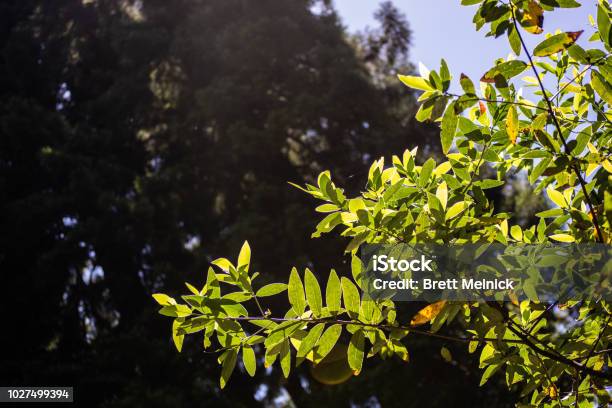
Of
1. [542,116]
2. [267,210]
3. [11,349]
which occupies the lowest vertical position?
[11,349]

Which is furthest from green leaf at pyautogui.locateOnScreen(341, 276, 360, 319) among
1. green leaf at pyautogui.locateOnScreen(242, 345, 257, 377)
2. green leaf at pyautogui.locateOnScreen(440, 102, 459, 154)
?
green leaf at pyautogui.locateOnScreen(440, 102, 459, 154)

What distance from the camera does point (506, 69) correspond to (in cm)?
105

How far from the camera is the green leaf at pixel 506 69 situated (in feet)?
3.41

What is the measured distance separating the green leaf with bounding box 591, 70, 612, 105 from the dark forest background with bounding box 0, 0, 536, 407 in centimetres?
575

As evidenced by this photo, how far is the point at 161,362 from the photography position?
282 inches

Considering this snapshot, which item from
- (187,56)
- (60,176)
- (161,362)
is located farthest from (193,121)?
(161,362)

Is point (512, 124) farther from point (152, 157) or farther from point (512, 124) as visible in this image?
point (152, 157)

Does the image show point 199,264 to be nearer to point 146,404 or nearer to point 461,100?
point 146,404

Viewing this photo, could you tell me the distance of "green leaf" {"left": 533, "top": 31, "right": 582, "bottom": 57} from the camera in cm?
99

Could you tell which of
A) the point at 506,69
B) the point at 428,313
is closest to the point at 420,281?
the point at 428,313

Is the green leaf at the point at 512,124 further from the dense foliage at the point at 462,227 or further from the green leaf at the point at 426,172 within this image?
the green leaf at the point at 426,172

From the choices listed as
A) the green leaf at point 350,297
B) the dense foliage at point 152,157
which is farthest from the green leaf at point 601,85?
the dense foliage at point 152,157

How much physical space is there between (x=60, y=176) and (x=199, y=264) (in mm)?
2872

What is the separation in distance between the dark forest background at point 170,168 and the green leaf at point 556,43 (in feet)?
19.1
